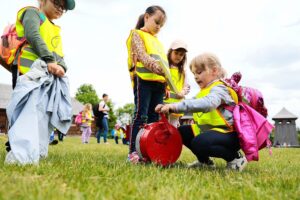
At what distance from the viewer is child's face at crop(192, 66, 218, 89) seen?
3658mm

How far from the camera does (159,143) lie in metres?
3.57

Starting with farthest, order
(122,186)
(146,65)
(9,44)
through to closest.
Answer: (146,65)
(9,44)
(122,186)

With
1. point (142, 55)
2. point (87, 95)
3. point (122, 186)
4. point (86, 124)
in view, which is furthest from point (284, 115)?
point (87, 95)

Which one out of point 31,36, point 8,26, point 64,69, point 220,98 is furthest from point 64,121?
point 220,98

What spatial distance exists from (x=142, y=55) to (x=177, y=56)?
135 centimetres

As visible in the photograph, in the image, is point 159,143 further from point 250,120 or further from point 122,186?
point 122,186

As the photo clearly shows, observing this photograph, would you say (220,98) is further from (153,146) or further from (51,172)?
(51,172)

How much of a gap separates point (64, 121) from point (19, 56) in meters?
0.86

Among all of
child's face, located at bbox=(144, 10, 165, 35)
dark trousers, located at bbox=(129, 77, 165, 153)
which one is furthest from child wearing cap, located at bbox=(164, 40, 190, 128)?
dark trousers, located at bbox=(129, 77, 165, 153)

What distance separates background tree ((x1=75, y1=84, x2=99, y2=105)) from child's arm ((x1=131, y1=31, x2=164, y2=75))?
62235mm

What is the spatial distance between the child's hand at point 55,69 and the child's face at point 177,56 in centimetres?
219

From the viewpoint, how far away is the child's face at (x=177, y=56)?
5.30m

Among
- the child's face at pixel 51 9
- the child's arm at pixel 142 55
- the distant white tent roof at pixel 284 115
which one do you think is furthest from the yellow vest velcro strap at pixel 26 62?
the distant white tent roof at pixel 284 115

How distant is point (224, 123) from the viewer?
3.58 metres
